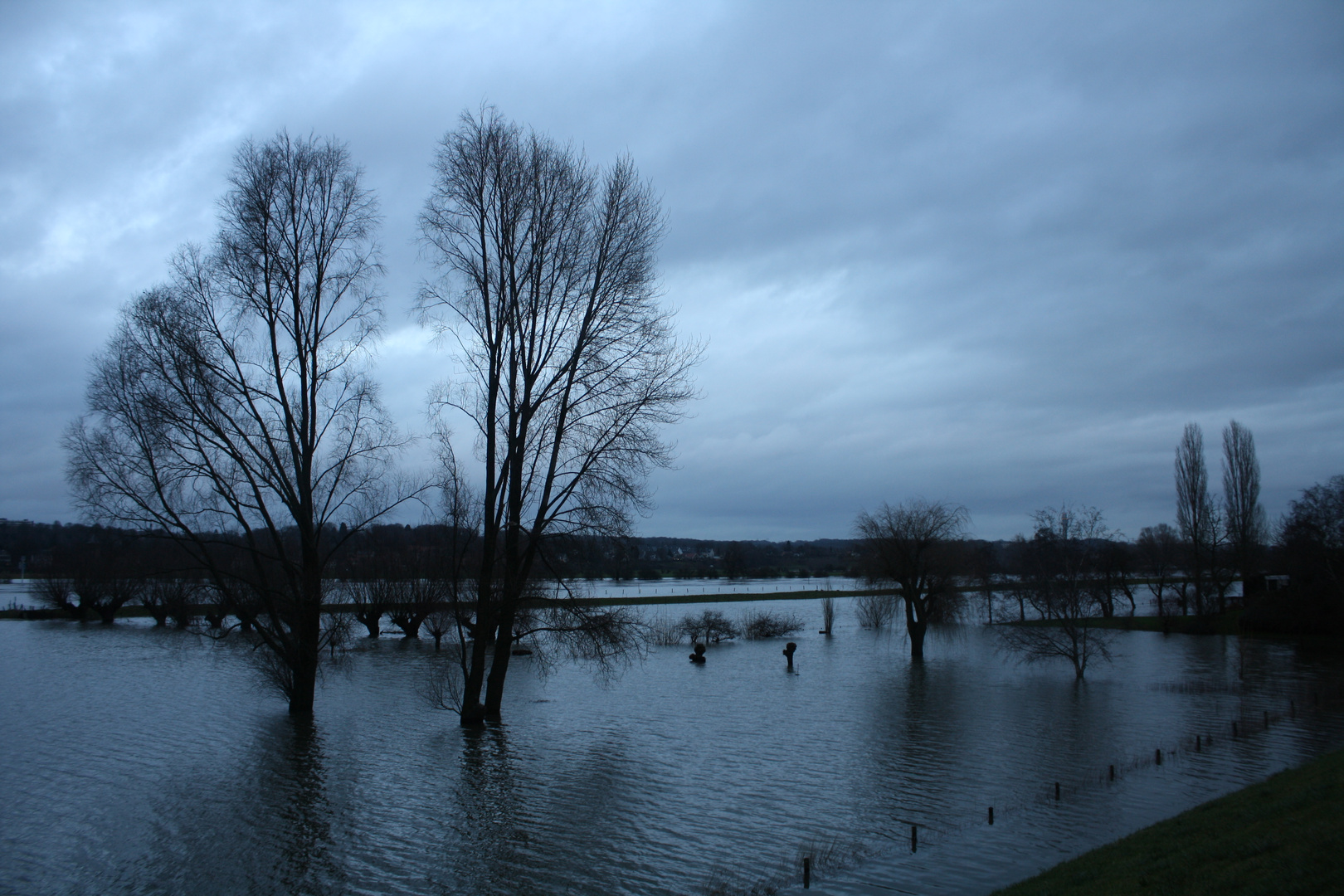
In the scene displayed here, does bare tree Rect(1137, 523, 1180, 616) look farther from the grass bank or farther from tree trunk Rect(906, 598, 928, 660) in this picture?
tree trunk Rect(906, 598, 928, 660)

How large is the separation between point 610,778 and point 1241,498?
71048 mm

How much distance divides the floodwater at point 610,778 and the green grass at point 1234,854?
49.9 inches

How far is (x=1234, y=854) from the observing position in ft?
29.4

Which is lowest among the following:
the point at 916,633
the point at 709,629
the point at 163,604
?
the point at 709,629

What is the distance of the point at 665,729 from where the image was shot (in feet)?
74.3

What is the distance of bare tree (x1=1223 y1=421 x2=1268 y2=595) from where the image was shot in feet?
214

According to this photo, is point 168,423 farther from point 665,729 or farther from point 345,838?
point 665,729

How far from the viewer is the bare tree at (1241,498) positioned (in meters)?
65.2

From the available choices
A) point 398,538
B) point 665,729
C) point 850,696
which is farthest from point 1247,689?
point 398,538

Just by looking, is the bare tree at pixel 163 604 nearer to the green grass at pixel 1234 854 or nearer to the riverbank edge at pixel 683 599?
the riverbank edge at pixel 683 599

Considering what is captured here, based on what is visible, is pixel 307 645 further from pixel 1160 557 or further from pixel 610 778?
pixel 1160 557

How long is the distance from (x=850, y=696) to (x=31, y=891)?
2445 cm

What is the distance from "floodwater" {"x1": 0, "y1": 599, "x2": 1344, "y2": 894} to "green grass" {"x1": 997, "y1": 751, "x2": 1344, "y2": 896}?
4.16 ft

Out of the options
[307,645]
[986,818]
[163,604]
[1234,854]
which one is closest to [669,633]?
[307,645]
